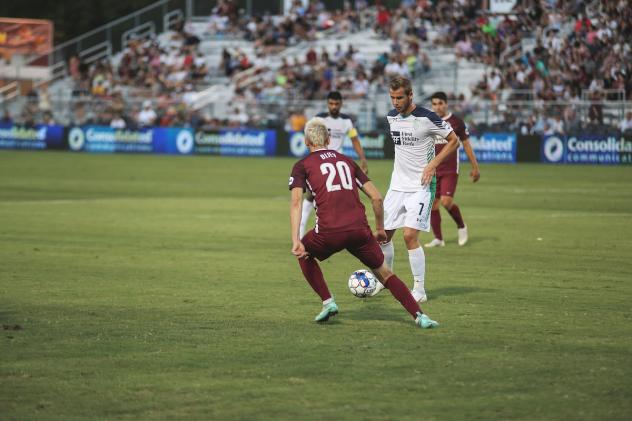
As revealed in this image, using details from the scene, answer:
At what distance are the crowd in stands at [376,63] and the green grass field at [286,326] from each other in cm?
1787

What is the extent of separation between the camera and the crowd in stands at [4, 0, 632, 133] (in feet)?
124

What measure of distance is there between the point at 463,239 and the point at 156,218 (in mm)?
6589

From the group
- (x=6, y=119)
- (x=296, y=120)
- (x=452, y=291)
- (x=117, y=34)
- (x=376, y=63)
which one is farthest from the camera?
(x=117, y=34)

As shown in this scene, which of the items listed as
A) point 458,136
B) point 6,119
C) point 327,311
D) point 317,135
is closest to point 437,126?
point 317,135

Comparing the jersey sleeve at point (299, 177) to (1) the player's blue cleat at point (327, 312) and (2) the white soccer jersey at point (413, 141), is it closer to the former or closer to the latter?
(1) the player's blue cleat at point (327, 312)

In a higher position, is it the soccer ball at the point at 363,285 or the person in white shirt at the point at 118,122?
the person in white shirt at the point at 118,122

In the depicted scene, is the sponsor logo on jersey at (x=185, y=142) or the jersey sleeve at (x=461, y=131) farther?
the sponsor logo on jersey at (x=185, y=142)

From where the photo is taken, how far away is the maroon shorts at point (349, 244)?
938cm

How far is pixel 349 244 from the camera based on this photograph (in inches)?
372

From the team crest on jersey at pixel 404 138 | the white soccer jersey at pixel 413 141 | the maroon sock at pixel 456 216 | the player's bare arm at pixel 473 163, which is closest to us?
the white soccer jersey at pixel 413 141

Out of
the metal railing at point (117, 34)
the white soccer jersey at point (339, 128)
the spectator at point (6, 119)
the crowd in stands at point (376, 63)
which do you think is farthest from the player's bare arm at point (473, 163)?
the metal railing at point (117, 34)

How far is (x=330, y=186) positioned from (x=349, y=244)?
0.53 m

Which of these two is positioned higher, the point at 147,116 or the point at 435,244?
the point at 147,116

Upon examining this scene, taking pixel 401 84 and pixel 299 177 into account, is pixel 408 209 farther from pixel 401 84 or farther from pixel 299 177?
pixel 299 177
